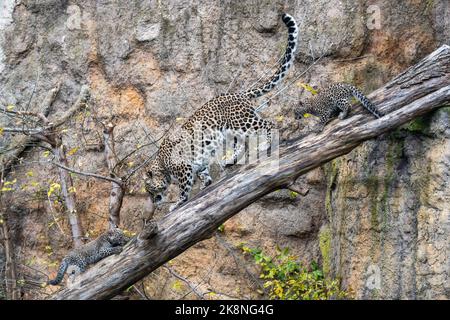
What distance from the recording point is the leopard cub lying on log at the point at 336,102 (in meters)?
10.1

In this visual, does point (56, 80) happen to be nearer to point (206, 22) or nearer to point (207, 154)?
point (206, 22)

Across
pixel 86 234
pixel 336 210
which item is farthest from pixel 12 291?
pixel 336 210

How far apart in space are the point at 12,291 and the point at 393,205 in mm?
5759

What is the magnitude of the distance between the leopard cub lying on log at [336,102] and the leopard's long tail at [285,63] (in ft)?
1.79

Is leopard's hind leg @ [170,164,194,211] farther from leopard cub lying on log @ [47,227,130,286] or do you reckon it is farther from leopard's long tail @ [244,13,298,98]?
leopard's long tail @ [244,13,298,98]

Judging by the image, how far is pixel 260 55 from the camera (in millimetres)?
12406

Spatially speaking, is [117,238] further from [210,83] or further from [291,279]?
[210,83]

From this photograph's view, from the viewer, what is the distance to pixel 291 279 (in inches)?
458

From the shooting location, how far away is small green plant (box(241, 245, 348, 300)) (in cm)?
1117

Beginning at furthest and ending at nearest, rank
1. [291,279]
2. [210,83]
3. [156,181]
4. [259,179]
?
[210,83] → [291,279] → [156,181] → [259,179]

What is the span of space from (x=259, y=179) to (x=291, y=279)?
2.52 meters

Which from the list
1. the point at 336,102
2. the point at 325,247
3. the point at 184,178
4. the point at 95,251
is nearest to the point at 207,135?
the point at 184,178

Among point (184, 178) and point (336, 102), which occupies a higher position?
point (336, 102)

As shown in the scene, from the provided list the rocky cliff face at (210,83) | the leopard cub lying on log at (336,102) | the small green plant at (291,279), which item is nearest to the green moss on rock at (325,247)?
the rocky cliff face at (210,83)
